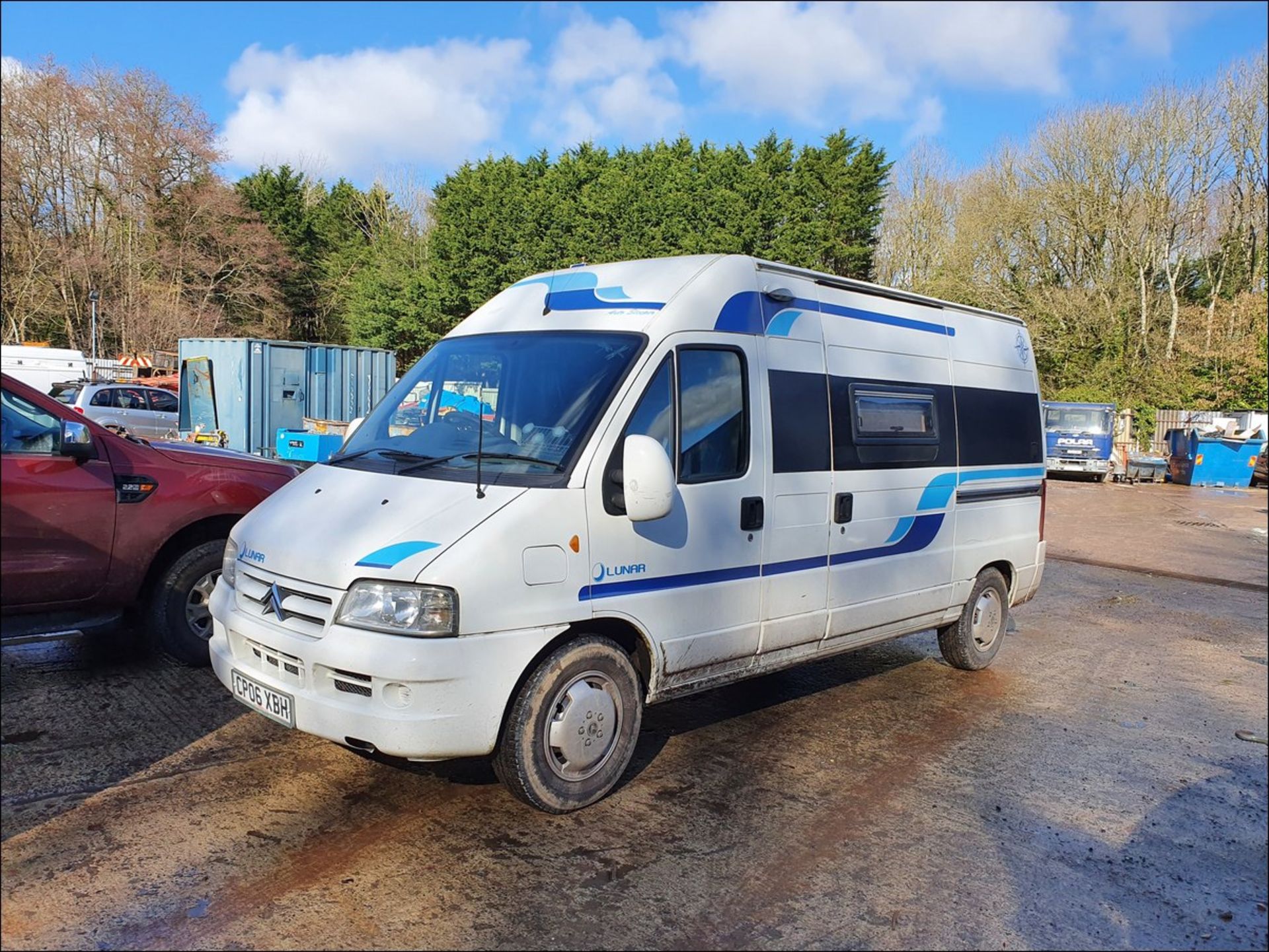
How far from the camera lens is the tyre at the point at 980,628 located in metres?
6.86

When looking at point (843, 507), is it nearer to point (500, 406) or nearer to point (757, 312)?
point (757, 312)

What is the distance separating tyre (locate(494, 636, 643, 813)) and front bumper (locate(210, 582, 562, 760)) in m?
0.13

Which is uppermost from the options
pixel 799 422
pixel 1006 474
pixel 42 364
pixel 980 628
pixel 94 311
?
pixel 94 311

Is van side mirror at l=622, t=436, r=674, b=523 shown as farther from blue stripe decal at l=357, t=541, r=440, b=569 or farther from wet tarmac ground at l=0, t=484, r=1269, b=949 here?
wet tarmac ground at l=0, t=484, r=1269, b=949

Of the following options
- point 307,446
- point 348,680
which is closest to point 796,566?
point 348,680

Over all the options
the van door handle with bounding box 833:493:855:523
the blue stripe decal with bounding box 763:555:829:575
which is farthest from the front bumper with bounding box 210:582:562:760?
the van door handle with bounding box 833:493:855:523

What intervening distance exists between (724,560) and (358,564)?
1856mm

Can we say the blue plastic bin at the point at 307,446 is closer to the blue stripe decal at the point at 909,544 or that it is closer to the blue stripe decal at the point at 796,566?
the blue stripe decal at the point at 909,544

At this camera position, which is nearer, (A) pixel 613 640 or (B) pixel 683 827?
(B) pixel 683 827

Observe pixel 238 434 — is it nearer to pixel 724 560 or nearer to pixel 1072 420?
pixel 724 560

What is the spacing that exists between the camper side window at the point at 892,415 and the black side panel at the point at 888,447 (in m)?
0.04

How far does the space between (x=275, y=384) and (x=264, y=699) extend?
642 inches

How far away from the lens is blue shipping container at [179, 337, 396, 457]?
1877 centimetres

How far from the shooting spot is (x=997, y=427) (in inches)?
274
